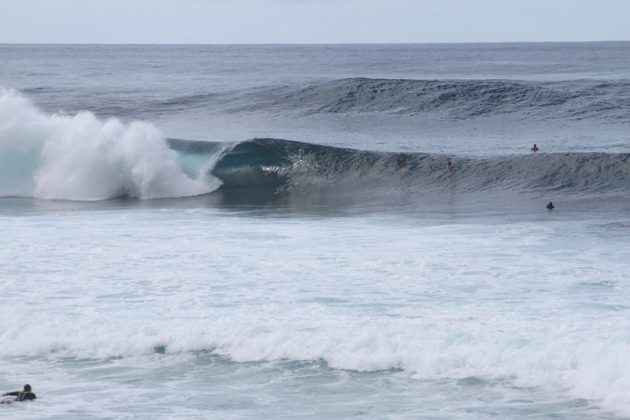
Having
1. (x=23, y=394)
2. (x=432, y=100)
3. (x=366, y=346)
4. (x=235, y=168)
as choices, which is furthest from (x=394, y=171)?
(x=23, y=394)

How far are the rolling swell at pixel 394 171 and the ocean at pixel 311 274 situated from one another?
85mm

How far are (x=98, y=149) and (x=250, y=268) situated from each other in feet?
39.2

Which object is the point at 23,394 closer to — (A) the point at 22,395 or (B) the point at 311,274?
(A) the point at 22,395

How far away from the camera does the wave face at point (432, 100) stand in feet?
134

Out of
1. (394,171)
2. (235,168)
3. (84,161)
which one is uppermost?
(84,161)

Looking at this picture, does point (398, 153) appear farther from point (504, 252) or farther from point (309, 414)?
point (309, 414)

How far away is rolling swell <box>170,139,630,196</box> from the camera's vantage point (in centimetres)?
2600

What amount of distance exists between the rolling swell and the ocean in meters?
0.09

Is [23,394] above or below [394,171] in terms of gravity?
below

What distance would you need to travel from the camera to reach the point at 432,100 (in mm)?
42531

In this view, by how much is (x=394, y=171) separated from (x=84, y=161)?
26.0ft

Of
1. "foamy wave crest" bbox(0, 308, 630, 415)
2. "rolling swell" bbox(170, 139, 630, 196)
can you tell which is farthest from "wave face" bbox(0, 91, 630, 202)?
"foamy wave crest" bbox(0, 308, 630, 415)

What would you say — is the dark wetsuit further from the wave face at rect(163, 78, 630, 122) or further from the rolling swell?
the wave face at rect(163, 78, 630, 122)

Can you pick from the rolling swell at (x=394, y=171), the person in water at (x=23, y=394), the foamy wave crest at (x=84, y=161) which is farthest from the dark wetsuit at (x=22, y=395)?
the rolling swell at (x=394, y=171)
